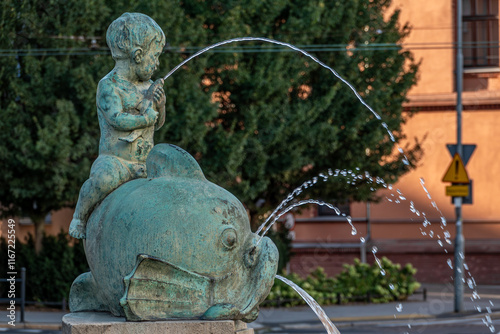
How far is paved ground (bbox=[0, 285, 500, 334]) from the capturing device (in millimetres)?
17266

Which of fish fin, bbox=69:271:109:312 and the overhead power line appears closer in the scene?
fish fin, bbox=69:271:109:312

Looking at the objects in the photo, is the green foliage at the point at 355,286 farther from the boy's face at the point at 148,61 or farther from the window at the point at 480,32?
the boy's face at the point at 148,61

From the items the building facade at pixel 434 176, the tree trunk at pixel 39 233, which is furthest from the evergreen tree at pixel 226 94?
the building facade at pixel 434 176

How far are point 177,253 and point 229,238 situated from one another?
328mm

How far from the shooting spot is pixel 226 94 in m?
21.9

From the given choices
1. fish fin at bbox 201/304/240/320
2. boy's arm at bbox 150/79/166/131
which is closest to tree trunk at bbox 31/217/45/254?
boy's arm at bbox 150/79/166/131

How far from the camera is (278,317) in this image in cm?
1903

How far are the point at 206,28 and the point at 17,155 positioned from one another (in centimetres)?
553

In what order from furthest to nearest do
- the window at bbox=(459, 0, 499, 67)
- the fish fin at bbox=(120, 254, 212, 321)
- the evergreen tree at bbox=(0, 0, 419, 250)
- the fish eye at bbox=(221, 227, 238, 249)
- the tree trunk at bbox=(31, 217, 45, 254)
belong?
the window at bbox=(459, 0, 499, 67) < the tree trunk at bbox=(31, 217, 45, 254) < the evergreen tree at bbox=(0, 0, 419, 250) < the fish eye at bbox=(221, 227, 238, 249) < the fish fin at bbox=(120, 254, 212, 321)

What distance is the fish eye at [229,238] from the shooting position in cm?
586

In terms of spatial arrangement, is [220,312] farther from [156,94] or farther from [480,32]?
[480,32]

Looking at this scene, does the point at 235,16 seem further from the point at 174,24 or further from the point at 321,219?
the point at 321,219

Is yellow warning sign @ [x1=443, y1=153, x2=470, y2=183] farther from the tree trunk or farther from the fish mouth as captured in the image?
the fish mouth

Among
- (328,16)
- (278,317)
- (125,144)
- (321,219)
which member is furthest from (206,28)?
(125,144)
